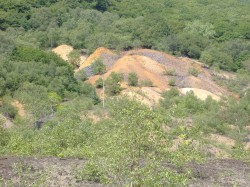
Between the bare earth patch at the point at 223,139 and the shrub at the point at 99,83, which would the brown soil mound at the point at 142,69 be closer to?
the shrub at the point at 99,83

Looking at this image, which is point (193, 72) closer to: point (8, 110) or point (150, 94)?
point (150, 94)

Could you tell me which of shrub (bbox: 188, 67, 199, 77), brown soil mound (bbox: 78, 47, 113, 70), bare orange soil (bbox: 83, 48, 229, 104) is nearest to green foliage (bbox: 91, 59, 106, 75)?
bare orange soil (bbox: 83, 48, 229, 104)

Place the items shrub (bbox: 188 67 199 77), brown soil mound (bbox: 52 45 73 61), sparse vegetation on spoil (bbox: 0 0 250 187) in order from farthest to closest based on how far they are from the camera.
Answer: brown soil mound (bbox: 52 45 73 61) < shrub (bbox: 188 67 199 77) < sparse vegetation on spoil (bbox: 0 0 250 187)

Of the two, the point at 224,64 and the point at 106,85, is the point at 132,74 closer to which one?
the point at 106,85

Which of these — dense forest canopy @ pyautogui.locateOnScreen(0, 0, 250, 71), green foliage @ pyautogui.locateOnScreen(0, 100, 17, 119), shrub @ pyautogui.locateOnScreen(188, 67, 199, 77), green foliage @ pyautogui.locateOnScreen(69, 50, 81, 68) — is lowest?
green foliage @ pyautogui.locateOnScreen(0, 100, 17, 119)

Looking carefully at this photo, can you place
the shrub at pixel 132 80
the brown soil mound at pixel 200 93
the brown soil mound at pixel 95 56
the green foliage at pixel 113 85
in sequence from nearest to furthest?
the green foliage at pixel 113 85 → the brown soil mound at pixel 200 93 → the shrub at pixel 132 80 → the brown soil mound at pixel 95 56

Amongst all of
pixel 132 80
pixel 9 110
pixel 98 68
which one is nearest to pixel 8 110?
pixel 9 110

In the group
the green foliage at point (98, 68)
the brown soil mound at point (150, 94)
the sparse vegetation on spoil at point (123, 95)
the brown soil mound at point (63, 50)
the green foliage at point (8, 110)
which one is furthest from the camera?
the brown soil mound at point (63, 50)

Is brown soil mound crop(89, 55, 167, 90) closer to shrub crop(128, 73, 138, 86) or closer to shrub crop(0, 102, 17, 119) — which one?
shrub crop(128, 73, 138, 86)

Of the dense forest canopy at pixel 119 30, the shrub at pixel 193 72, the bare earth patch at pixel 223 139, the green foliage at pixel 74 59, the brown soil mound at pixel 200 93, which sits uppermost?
the dense forest canopy at pixel 119 30

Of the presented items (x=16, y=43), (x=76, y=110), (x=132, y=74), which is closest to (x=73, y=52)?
(x=16, y=43)

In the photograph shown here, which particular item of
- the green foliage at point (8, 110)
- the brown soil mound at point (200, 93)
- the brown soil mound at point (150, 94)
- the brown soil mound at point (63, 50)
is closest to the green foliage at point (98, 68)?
the brown soil mound at point (150, 94)

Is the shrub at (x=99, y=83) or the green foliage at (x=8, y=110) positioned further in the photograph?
the shrub at (x=99, y=83)
